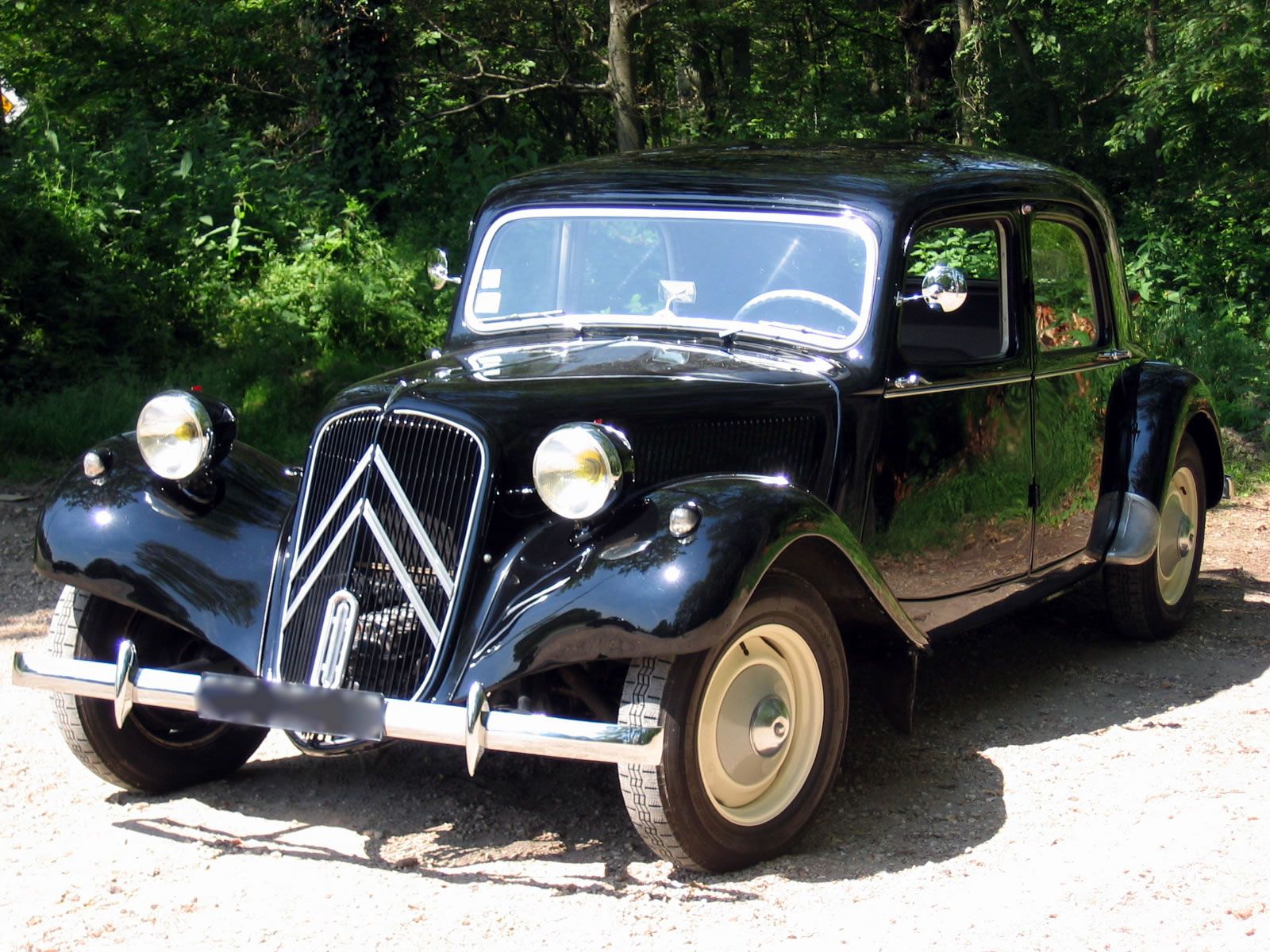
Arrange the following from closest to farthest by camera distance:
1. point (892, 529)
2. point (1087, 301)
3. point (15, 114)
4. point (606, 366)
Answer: point (606, 366)
point (892, 529)
point (1087, 301)
point (15, 114)

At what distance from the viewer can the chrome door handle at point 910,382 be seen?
13.7ft

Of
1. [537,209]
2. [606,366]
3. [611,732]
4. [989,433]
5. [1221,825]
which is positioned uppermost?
[537,209]

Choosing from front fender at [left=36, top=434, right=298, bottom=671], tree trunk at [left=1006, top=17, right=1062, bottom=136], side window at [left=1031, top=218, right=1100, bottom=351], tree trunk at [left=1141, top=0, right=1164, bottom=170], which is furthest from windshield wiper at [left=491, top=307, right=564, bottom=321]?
tree trunk at [left=1006, top=17, right=1062, bottom=136]

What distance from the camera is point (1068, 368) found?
4.97 meters

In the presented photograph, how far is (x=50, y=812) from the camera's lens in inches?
153

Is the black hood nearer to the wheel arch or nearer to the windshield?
the windshield

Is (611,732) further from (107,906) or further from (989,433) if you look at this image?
(989,433)

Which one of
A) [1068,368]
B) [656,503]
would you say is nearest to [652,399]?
[656,503]

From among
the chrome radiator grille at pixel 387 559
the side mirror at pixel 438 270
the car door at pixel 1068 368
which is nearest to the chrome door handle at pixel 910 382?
the car door at pixel 1068 368

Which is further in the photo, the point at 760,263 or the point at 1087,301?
the point at 1087,301

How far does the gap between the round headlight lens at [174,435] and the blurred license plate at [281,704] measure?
0.77 metres

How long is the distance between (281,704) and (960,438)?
222cm

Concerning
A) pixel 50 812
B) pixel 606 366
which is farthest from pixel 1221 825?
pixel 50 812

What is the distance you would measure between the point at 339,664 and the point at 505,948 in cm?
84
